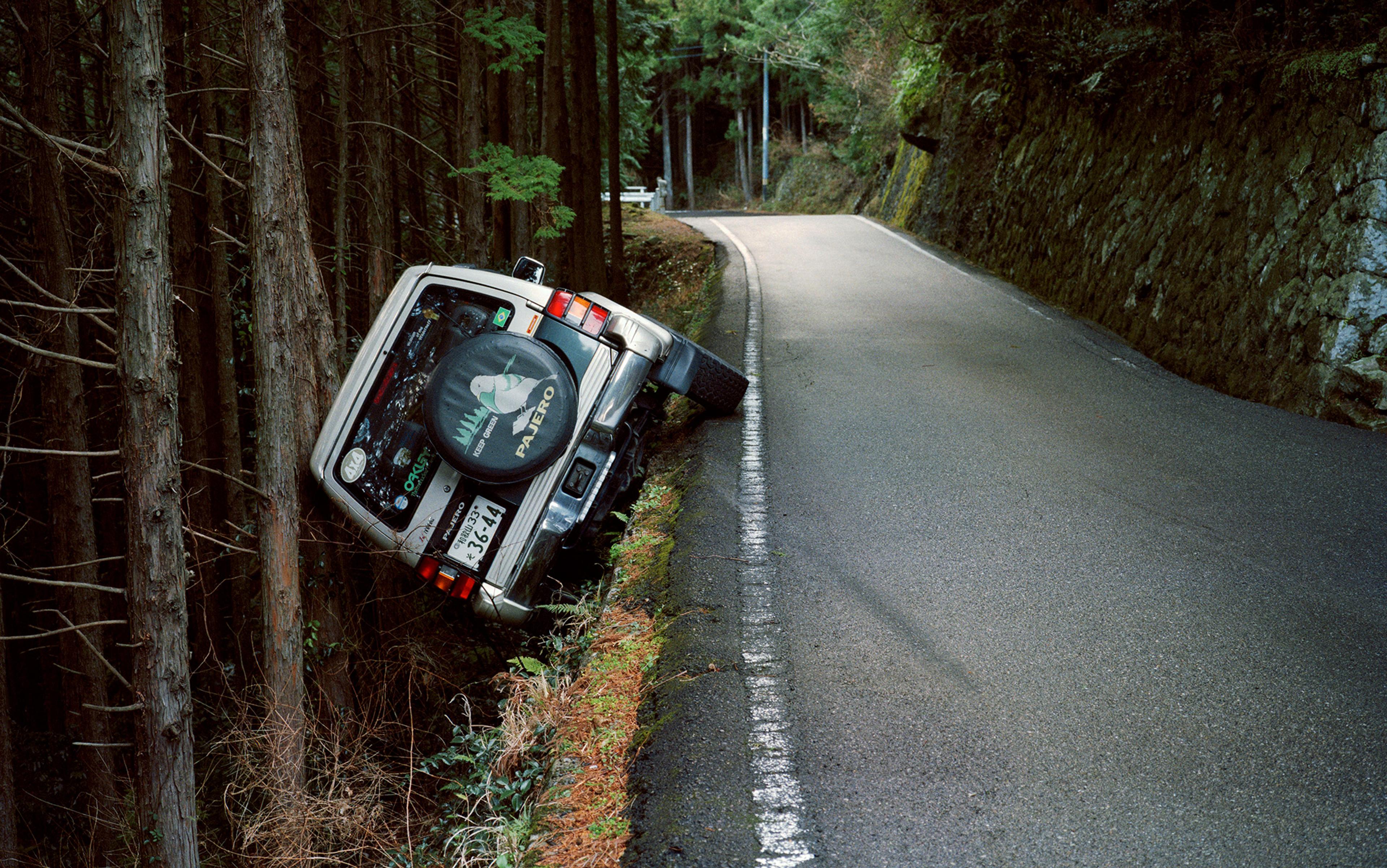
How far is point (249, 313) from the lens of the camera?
13.3m

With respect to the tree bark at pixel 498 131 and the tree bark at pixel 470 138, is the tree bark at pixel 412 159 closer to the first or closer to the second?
the tree bark at pixel 470 138

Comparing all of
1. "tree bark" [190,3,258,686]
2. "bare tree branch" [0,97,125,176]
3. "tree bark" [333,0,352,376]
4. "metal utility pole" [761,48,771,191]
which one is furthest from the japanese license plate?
"metal utility pole" [761,48,771,191]

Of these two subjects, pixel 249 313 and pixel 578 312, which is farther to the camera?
pixel 249 313

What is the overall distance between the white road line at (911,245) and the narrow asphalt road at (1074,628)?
733 cm

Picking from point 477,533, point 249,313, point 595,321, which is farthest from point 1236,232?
point 249,313

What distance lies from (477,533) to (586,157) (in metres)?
12.7

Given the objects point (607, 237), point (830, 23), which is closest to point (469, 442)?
point (607, 237)

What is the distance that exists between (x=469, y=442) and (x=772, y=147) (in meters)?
47.2

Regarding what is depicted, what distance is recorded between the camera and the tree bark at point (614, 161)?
18188 millimetres

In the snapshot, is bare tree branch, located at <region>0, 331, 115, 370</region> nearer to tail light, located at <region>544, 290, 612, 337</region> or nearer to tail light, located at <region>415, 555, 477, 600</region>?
tail light, located at <region>415, 555, 477, 600</region>

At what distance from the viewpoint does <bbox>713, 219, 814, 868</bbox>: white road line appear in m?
2.98

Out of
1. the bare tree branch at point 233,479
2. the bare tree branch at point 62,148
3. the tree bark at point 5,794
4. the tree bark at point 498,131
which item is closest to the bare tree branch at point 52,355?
the bare tree branch at point 233,479

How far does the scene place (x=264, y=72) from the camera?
6230mm

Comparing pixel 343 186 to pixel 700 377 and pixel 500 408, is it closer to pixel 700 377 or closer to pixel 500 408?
pixel 700 377
